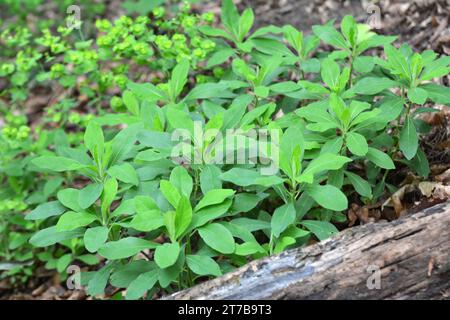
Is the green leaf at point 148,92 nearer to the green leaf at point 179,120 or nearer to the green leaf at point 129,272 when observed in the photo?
the green leaf at point 179,120

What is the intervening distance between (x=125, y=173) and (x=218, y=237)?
640 millimetres

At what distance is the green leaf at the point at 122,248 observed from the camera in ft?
9.46

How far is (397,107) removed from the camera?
10.9 ft

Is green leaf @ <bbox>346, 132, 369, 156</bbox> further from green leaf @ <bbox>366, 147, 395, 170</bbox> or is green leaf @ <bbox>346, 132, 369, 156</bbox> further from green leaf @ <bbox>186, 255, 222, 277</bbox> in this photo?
green leaf @ <bbox>186, 255, 222, 277</bbox>

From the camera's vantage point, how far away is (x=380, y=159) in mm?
3186

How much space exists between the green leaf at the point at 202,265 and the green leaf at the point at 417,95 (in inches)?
53.8

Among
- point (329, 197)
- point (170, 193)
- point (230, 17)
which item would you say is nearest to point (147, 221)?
point (170, 193)

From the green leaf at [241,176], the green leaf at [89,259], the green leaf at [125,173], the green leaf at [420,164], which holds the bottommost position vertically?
the green leaf at [89,259]

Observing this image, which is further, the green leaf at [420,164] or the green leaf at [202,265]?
the green leaf at [420,164]

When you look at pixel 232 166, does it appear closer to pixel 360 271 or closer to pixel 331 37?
pixel 360 271

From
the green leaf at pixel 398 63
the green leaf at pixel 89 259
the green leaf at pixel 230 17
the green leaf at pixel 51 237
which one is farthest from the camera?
the green leaf at pixel 230 17

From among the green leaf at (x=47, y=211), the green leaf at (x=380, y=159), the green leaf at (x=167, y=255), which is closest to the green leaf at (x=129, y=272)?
the green leaf at (x=167, y=255)
